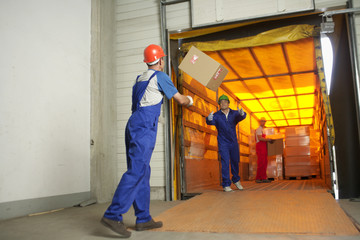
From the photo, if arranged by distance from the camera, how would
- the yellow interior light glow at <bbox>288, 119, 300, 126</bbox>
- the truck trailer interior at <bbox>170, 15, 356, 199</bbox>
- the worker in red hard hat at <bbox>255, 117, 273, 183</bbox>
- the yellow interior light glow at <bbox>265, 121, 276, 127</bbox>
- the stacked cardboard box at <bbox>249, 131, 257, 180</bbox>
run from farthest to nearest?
the yellow interior light glow at <bbox>265, 121, 276, 127</bbox> < the yellow interior light glow at <bbox>288, 119, 300, 126</bbox> < the stacked cardboard box at <bbox>249, 131, 257, 180</bbox> < the worker in red hard hat at <bbox>255, 117, 273, 183</bbox> < the truck trailer interior at <bbox>170, 15, 356, 199</bbox>

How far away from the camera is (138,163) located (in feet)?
10.8

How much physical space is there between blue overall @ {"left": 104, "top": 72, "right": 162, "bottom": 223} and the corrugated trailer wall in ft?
9.97

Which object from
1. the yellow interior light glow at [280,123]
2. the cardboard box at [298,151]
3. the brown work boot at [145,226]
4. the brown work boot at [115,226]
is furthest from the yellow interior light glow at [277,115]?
the brown work boot at [115,226]

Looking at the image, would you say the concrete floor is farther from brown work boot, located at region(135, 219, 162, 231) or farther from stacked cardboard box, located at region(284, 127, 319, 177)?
stacked cardboard box, located at region(284, 127, 319, 177)

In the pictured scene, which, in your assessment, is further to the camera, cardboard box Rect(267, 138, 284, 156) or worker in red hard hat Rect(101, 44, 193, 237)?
cardboard box Rect(267, 138, 284, 156)

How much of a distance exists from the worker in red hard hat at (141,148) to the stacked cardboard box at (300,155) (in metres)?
9.69

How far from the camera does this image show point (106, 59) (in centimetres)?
679

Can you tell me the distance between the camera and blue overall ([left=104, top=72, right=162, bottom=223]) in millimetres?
3156

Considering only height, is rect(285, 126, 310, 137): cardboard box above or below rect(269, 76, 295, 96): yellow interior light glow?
below

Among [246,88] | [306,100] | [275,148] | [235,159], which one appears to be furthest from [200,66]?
[306,100]

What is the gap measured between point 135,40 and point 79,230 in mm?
4461

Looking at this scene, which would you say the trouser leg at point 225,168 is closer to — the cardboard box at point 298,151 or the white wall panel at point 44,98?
the white wall panel at point 44,98

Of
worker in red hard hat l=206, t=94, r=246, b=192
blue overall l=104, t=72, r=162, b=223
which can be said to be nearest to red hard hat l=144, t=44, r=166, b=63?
blue overall l=104, t=72, r=162, b=223

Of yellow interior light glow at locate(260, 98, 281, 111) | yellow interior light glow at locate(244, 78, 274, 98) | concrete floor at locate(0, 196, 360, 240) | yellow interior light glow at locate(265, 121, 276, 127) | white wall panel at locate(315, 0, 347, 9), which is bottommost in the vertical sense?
concrete floor at locate(0, 196, 360, 240)
